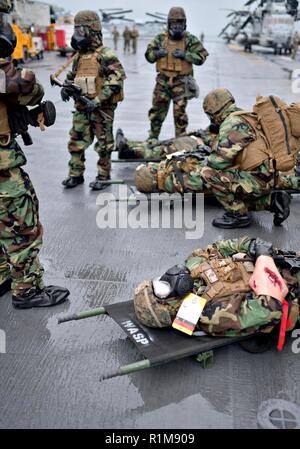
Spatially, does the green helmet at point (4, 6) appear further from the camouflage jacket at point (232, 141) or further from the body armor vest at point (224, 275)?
the camouflage jacket at point (232, 141)

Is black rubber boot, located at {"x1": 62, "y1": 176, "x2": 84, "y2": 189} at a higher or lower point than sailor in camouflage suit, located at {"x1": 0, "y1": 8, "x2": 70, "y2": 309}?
lower

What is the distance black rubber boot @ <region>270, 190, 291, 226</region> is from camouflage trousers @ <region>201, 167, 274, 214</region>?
5 cm

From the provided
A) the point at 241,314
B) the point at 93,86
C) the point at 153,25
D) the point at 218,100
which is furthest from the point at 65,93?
the point at 153,25

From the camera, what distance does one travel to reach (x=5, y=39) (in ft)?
8.07

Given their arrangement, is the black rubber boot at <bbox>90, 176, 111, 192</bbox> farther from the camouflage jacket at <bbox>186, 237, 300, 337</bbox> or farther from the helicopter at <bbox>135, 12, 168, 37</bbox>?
the helicopter at <bbox>135, 12, 168, 37</bbox>

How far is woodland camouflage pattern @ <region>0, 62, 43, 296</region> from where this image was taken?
263 cm

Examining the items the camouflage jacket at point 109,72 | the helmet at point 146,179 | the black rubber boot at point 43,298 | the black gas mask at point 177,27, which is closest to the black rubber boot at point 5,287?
the black rubber boot at point 43,298

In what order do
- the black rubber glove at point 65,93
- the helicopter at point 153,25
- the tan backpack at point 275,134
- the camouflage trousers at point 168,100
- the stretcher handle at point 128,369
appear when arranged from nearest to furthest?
the stretcher handle at point 128,369, the tan backpack at point 275,134, the black rubber glove at point 65,93, the camouflage trousers at point 168,100, the helicopter at point 153,25

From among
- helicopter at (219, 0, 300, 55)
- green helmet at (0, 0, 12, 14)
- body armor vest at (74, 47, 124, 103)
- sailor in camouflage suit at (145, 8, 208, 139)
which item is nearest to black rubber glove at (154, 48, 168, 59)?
sailor in camouflage suit at (145, 8, 208, 139)

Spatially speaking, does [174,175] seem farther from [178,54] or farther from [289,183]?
[178,54]

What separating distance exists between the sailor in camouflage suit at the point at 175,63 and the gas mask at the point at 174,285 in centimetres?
450

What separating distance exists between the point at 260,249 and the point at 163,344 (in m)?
0.73

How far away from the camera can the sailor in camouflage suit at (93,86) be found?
4.60 m
